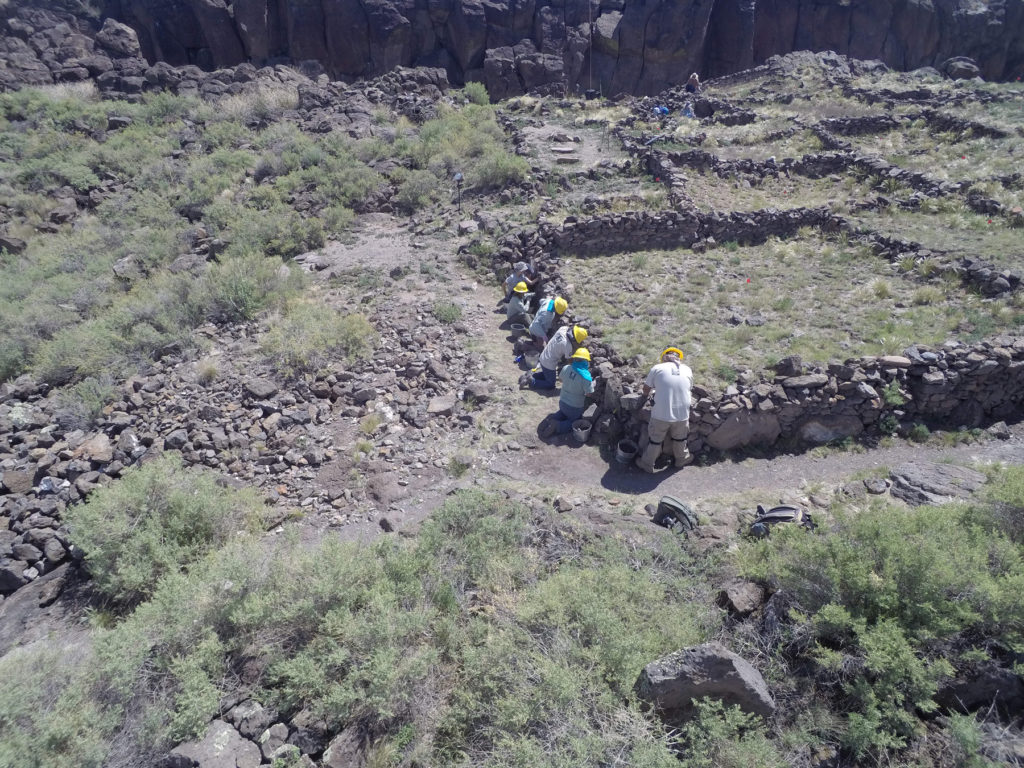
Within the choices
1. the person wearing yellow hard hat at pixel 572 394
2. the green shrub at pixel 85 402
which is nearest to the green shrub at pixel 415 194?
the green shrub at pixel 85 402

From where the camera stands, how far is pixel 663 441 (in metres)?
7.03

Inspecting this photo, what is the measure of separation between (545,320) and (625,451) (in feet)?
10.0

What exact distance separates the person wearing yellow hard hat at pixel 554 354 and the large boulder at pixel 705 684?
5.28 m

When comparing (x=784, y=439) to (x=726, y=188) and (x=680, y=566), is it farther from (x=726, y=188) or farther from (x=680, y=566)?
(x=726, y=188)

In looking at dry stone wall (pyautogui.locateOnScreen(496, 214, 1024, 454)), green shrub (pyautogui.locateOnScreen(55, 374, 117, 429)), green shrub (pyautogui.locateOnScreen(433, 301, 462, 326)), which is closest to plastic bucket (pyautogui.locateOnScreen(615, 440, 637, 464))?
dry stone wall (pyautogui.locateOnScreen(496, 214, 1024, 454))

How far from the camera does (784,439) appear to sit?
7.27 metres

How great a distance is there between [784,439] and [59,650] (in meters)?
7.99

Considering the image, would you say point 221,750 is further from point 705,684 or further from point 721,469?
point 721,469

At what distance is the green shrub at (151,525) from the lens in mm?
5266

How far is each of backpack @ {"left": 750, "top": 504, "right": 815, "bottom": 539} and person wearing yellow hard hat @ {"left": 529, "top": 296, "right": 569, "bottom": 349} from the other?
4653 mm

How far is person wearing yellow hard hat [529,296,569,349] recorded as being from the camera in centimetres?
937

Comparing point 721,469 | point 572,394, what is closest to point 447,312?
point 572,394

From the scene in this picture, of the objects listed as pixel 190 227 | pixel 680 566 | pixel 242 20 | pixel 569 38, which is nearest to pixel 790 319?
pixel 680 566

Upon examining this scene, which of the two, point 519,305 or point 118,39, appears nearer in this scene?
point 519,305
